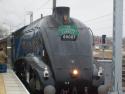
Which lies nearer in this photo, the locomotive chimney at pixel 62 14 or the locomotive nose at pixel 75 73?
the locomotive nose at pixel 75 73

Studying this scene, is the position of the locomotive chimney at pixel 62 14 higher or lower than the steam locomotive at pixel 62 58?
higher

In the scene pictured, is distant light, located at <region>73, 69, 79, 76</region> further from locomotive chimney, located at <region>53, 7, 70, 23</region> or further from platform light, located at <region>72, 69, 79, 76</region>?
locomotive chimney, located at <region>53, 7, 70, 23</region>

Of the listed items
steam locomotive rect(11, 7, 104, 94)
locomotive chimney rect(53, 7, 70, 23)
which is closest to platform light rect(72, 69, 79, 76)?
steam locomotive rect(11, 7, 104, 94)

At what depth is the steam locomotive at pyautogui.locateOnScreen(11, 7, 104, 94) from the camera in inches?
540

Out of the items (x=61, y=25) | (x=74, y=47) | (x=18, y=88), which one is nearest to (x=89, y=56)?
(x=74, y=47)

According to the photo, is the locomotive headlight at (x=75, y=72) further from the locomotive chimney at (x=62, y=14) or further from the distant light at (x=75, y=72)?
the locomotive chimney at (x=62, y=14)

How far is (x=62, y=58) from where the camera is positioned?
1413 cm

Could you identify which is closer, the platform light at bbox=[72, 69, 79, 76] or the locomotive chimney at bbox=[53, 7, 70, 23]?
the platform light at bbox=[72, 69, 79, 76]

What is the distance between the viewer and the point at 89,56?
570 inches

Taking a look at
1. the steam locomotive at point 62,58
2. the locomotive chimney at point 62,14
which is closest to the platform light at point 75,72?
the steam locomotive at point 62,58

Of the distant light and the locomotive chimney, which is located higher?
the locomotive chimney

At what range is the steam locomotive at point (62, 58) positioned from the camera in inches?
540

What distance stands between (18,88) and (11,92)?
1069 mm

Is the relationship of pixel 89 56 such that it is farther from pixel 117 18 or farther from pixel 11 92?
pixel 11 92
